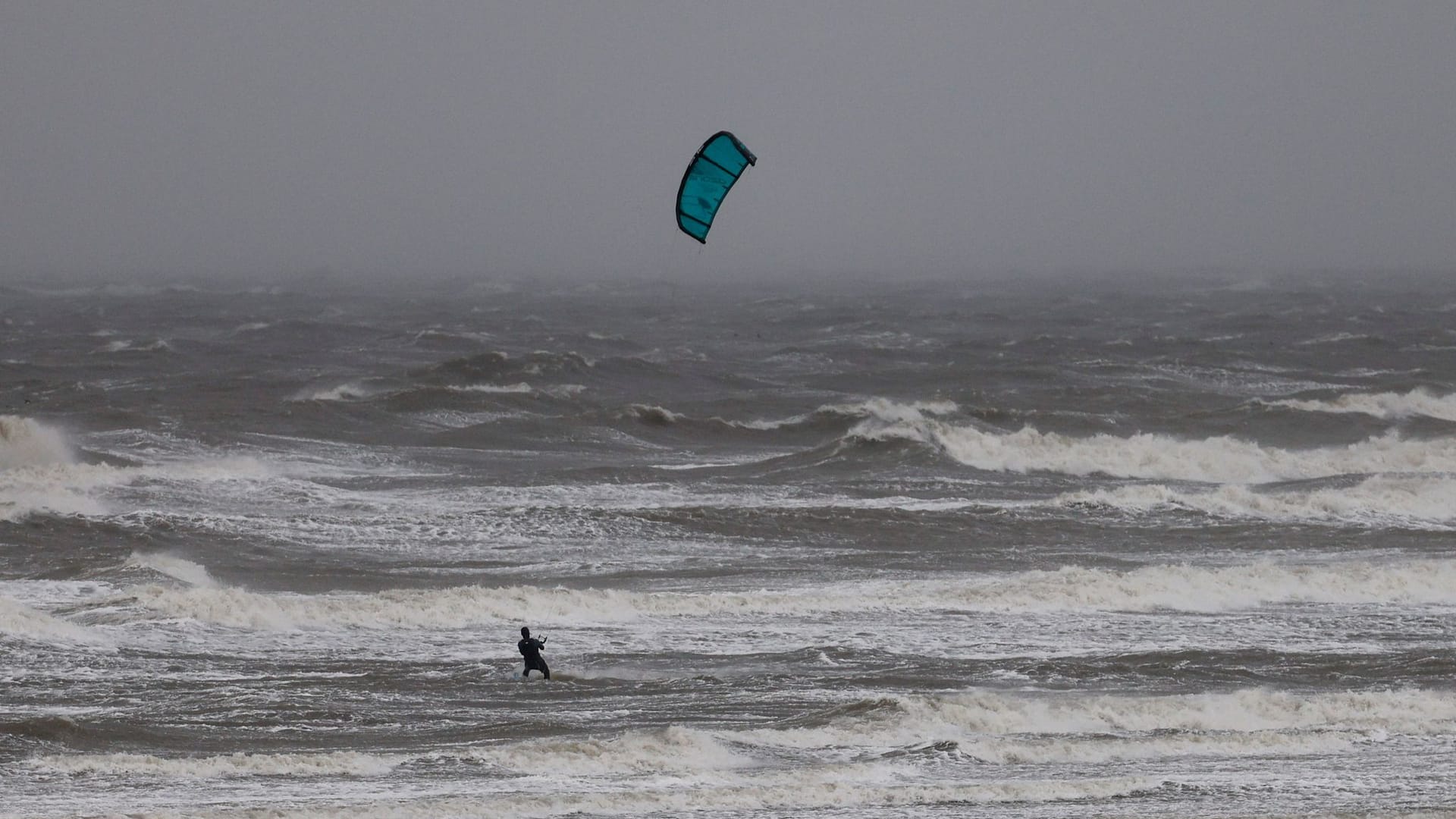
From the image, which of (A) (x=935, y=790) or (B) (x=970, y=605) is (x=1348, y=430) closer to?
(B) (x=970, y=605)

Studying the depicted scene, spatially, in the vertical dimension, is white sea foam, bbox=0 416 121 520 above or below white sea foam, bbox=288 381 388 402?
below

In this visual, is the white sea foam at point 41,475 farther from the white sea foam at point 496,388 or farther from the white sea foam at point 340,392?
the white sea foam at point 496,388

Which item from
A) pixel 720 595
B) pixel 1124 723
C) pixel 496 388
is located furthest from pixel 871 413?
pixel 1124 723

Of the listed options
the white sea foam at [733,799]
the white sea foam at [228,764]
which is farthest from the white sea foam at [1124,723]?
the white sea foam at [228,764]

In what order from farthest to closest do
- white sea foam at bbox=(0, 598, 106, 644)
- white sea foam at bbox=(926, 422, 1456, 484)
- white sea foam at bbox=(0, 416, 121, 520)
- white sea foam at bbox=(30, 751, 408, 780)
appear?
1. white sea foam at bbox=(926, 422, 1456, 484)
2. white sea foam at bbox=(0, 416, 121, 520)
3. white sea foam at bbox=(0, 598, 106, 644)
4. white sea foam at bbox=(30, 751, 408, 780)

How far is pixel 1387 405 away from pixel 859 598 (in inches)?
724

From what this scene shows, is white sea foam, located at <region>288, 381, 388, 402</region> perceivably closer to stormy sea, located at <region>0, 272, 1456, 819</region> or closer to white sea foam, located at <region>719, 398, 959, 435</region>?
stormy sea, located at <region>0, 272, 1456, 819</region>

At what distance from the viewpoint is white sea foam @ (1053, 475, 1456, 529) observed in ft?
65.0

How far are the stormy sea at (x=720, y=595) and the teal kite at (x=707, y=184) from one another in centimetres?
343

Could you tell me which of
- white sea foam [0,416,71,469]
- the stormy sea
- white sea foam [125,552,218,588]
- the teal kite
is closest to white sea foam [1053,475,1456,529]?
the stormy sea

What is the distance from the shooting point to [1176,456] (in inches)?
979

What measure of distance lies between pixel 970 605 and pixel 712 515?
5.10 metres

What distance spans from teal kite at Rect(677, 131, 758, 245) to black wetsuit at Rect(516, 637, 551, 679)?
12.1ft

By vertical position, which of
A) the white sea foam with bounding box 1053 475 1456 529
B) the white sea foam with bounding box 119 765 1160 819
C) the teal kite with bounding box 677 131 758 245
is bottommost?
the white sea foam with bounding box 119 765 1160 819
